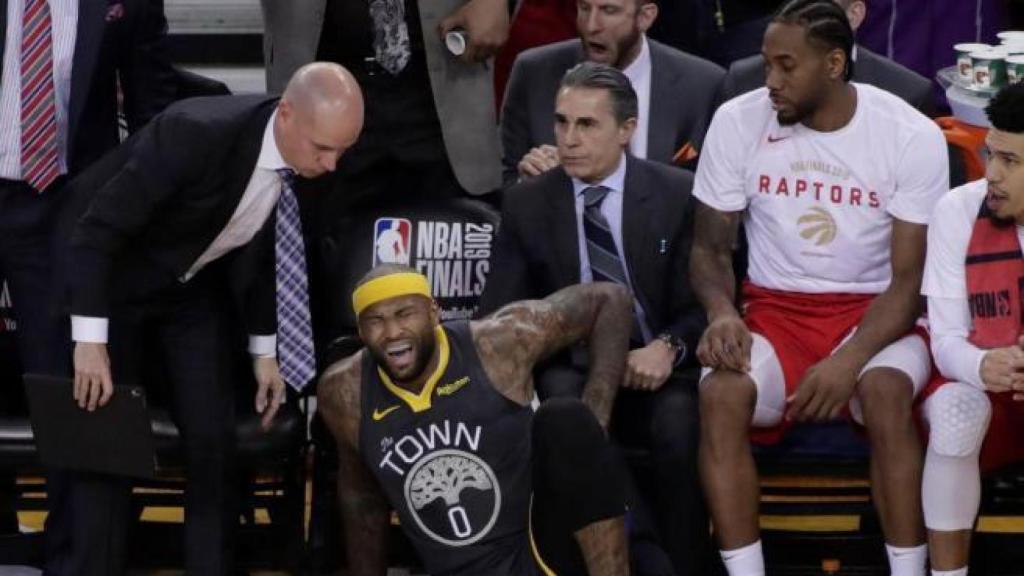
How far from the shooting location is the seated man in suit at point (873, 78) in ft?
20.1

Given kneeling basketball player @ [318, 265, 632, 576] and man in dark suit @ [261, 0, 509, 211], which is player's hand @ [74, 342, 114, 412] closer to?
kneeling basketball player @ [318, 265, 632, 576]

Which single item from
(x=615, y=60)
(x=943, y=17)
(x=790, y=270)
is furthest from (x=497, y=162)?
(x=943, y=17)

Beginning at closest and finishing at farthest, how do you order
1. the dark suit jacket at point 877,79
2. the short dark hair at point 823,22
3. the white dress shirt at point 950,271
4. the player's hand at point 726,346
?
the white dress shirt at point 950,271 < the player's hand at point 726,346 < the short dark hair at point 823,22 < the dark suit jacket at point 877,79

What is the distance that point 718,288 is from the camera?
19.0 ft

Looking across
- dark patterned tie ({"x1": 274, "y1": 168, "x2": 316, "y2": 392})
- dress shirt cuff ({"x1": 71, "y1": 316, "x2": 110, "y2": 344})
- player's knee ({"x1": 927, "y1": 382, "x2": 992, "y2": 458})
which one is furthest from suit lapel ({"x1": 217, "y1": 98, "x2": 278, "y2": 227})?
player's knee ({"x1": 927, "y1": 382, "x2": 992, "y2": 458})

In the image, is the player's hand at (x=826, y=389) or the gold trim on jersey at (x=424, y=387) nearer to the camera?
the gold trim on jersey at (x=424, y=387)

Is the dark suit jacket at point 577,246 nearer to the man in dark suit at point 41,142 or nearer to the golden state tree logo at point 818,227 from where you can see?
the golden state tree logo at point 818,227

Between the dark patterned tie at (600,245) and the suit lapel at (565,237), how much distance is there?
0.11 ft

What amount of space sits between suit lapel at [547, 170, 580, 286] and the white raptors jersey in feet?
1.07

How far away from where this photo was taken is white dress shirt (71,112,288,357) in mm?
5418

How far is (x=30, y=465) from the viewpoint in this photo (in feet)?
19.4

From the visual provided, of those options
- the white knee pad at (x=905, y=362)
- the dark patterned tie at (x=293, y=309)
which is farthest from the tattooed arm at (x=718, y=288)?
the dark patterned tie at (x=293, y=309)

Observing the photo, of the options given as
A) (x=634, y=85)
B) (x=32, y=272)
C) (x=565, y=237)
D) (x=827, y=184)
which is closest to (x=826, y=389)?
(x=827, y=184)

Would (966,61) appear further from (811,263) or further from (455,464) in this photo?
(455,464)
